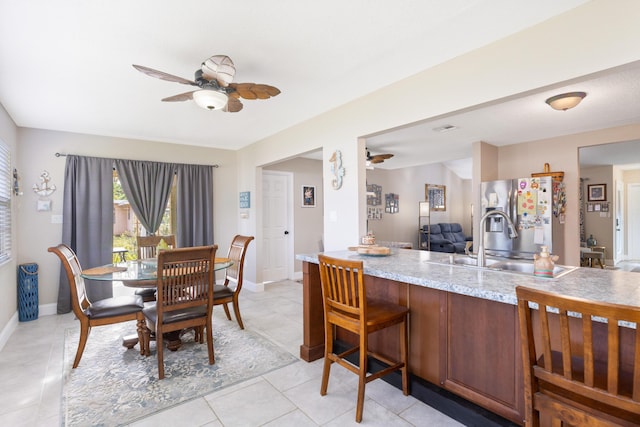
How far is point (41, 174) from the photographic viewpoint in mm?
4125

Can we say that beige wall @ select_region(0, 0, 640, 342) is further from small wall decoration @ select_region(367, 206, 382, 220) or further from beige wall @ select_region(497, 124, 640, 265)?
small wall decoration @ select_region(367, 206, 382, 220)

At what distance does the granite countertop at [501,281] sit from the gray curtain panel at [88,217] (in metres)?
3.94

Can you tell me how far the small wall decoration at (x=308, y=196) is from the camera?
607 centimetres

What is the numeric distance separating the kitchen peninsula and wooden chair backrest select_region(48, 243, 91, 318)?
229 centimetres

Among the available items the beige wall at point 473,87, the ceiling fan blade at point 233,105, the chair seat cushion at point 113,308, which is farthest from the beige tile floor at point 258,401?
the ceiling fan blade at point 233,105

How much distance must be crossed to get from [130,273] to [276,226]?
3.17 m

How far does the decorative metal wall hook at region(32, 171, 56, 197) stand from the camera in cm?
410

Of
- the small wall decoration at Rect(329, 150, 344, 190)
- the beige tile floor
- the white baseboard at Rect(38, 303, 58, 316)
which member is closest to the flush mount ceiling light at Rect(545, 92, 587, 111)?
the small wall decoration at Rect(329, 150, 344, 190)

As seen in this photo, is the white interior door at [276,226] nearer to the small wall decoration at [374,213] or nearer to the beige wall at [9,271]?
the small wall decoration at [374,213]

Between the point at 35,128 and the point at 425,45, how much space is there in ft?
15.8

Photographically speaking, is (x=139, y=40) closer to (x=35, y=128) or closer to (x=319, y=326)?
(x=319, y=326)

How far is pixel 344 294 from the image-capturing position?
205 cm

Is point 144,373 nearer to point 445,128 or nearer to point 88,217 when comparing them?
point 88,217

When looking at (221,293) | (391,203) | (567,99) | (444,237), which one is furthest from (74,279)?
(444,237)
